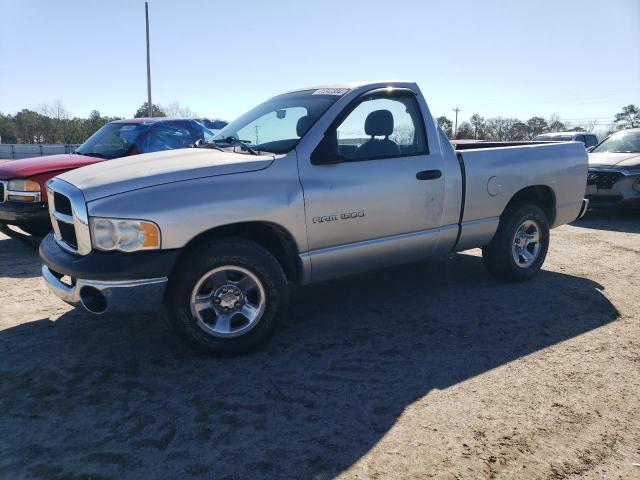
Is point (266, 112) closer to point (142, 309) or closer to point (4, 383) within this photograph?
point (142, 309)

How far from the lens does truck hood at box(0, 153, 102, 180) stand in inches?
253

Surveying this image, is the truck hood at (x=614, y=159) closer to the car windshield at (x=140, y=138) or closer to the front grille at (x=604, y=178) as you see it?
the front grille at (x=604, y=178)

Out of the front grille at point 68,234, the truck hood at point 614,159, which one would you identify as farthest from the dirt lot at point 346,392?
the truck hood at point 614,159

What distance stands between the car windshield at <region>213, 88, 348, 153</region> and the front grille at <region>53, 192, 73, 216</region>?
4.50 ft

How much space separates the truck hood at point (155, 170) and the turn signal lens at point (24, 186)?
2.86 metres

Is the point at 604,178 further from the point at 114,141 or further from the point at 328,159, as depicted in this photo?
the point at 114,141

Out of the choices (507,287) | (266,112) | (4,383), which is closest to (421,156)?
(266,112)

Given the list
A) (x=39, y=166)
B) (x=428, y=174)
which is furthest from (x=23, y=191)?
(x=428, y=174)

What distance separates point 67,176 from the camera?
3.90 m

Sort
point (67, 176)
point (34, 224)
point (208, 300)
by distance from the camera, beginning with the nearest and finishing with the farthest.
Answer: point (208, 300) < point (67, 176) < point (34, 224)

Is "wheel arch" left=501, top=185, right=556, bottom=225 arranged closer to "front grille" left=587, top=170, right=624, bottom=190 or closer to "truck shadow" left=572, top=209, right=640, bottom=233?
"truck shadow" left=572, top=209, right=640, bottom=233

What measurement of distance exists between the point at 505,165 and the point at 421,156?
3.57 ft

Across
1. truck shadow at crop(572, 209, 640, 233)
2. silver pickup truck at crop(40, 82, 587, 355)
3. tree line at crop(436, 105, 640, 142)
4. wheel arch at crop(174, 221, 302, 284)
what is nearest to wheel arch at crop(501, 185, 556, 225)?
silver pickup truck at crop(40, 82, 587, 355)

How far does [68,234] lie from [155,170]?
0.81 m
